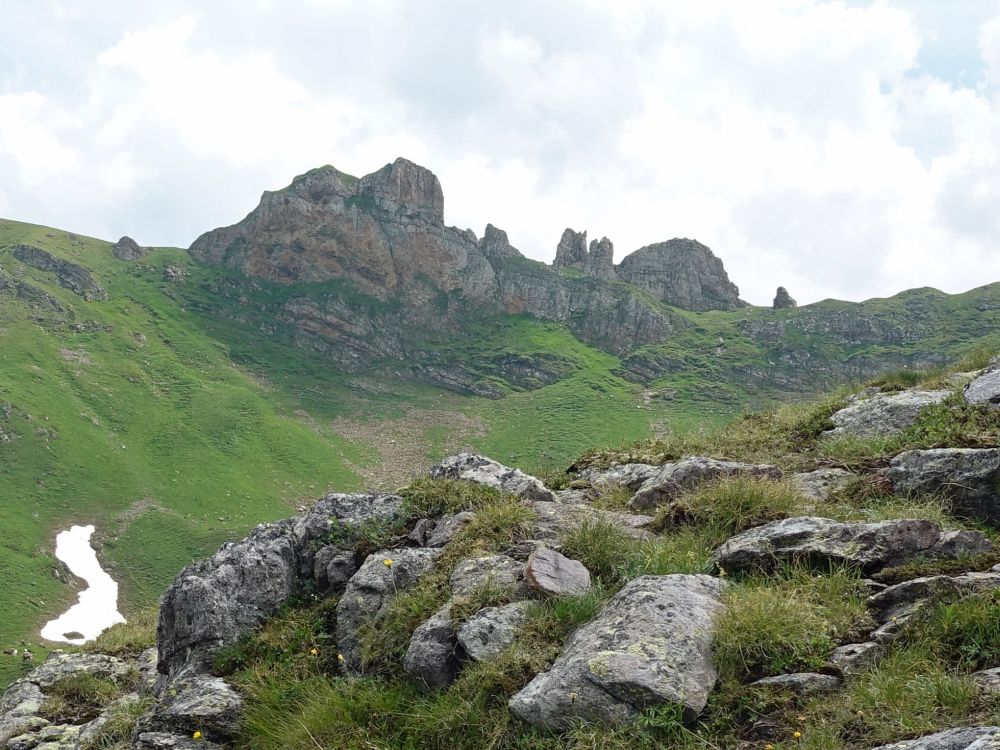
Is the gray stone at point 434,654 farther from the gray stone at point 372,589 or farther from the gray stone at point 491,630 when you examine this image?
the gray stone at point 372,589

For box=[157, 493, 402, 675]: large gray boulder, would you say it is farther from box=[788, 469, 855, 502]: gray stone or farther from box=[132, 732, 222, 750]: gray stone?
box=[788, 469, 855, 502]: gray stone

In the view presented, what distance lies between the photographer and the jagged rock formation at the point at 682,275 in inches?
6752

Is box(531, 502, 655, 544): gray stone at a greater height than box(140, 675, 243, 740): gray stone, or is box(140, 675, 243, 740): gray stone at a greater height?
box(531, 502, 655, 544): gray stone

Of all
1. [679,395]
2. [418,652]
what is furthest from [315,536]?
[679,395]

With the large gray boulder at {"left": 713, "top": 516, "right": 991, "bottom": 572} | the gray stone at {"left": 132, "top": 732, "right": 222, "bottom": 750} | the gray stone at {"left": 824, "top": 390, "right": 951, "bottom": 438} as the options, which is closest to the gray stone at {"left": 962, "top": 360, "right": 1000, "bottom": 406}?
the gray stone at {"left": 824, "top": 390, "right": 951, "bottom": 438}

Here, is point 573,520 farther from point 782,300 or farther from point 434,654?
point 782,300

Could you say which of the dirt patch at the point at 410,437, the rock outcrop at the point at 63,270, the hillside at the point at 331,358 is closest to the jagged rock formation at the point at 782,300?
the hillside at the point at 331,358

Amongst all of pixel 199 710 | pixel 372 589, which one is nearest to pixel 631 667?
pixel 372 589

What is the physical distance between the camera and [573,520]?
276 inches

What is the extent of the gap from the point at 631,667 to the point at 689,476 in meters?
4.01

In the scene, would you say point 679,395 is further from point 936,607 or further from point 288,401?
point 936,607

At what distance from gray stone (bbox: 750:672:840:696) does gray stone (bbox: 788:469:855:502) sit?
3059 millimetres

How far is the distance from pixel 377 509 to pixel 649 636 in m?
4.70

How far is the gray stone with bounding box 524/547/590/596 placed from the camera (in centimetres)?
545
